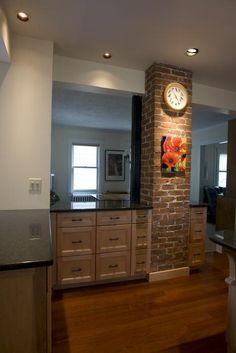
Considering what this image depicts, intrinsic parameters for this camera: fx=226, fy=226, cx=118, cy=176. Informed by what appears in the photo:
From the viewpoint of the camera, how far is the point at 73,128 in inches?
240

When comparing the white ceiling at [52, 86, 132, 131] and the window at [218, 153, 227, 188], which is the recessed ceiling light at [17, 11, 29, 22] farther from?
the window at [218, 153, 227, 188]

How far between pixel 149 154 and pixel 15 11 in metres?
1.92

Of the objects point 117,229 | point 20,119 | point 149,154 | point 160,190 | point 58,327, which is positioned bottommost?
point 58,327

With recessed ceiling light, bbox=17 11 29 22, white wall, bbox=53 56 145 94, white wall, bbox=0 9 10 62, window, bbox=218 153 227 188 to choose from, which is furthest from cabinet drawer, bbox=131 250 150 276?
window, bbox=218 153 227 188

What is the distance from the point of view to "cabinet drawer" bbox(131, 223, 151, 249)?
2689 millimetres

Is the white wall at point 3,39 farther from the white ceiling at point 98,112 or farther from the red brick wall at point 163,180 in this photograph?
the red brick wall at point 163,180

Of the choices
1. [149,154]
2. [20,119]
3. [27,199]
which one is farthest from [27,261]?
[149,154]

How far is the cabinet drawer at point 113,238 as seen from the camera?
2.55m

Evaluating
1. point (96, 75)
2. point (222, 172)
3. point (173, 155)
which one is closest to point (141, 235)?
point (173, 155)

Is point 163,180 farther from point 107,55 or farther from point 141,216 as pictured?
point 107,55

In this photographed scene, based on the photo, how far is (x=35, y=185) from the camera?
2283 millimetres

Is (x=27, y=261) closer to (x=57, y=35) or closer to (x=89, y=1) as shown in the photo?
(x=89, y=1)

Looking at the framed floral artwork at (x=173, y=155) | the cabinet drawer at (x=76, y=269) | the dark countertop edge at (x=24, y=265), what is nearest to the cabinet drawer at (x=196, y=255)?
the framed floral artwork at (x=173, y=155)

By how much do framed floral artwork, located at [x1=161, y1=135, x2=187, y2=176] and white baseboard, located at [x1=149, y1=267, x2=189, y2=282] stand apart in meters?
1.22
